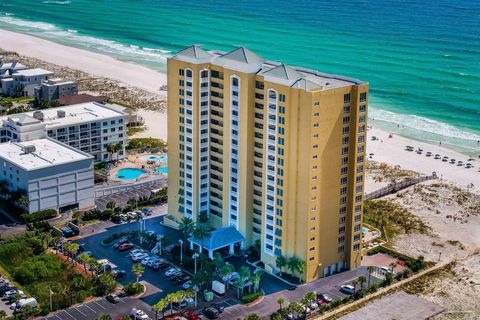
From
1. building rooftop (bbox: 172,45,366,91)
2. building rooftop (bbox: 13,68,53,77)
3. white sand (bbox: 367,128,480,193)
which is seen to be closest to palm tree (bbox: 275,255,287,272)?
building rooftop (bbox: 172,45,366,91)

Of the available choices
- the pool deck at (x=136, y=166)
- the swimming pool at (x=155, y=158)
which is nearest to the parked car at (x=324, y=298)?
the pool deck at (x=136, y=166)

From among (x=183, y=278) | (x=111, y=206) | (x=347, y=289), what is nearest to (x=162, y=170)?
(x=111, y=206)

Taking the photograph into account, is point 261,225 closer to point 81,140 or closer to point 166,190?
point 166,190

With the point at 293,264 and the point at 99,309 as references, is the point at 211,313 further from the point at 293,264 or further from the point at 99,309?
the point at 293,264

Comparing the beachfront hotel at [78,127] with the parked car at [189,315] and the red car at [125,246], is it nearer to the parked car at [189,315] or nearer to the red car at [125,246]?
the red car at [125,246]

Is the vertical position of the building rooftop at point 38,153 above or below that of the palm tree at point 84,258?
above

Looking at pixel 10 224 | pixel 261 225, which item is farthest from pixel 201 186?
pixel 10 224

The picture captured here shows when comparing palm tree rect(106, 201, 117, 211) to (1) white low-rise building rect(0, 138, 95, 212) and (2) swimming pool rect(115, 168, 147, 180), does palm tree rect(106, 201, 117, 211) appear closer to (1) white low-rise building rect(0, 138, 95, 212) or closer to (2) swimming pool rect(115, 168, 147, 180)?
(1) white low-rise building rect(0, 138, 95, 212)
